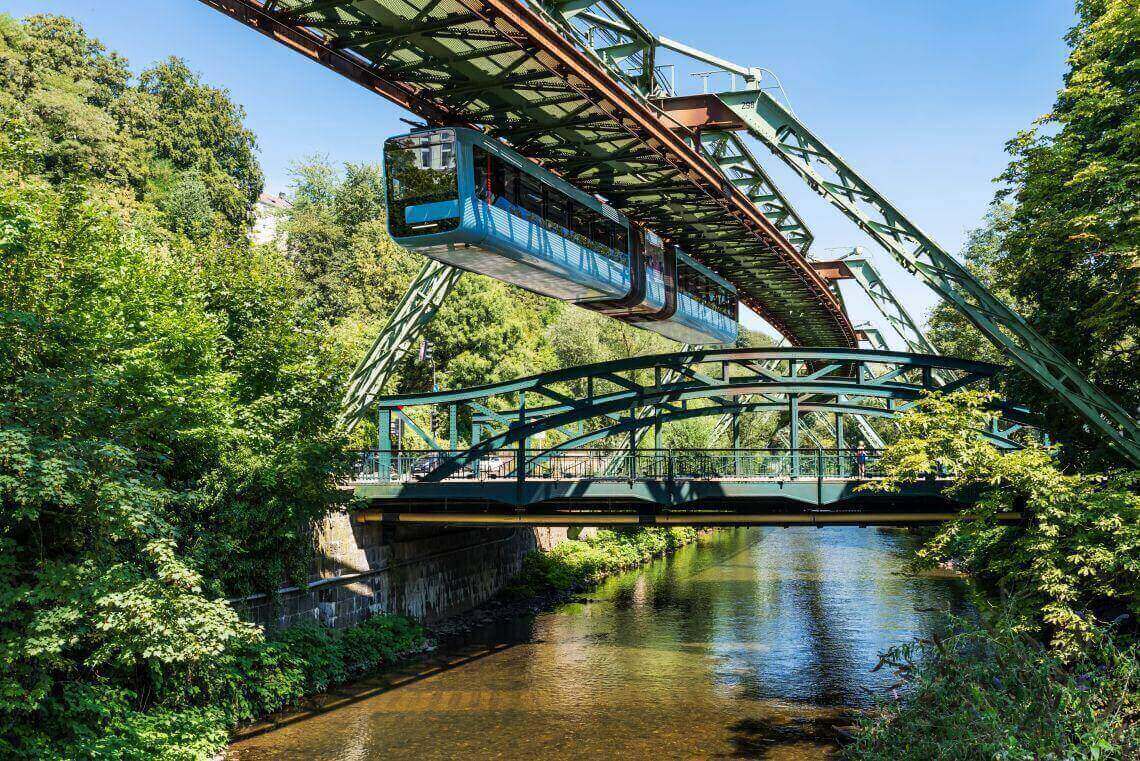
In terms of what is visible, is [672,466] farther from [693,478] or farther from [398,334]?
[398,334]

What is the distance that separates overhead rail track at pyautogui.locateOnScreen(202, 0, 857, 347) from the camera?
16.1 meters

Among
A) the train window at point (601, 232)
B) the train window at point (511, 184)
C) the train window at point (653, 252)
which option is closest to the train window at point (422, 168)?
the train window at point (511, 184)

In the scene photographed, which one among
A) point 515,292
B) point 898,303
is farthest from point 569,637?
point 515,292

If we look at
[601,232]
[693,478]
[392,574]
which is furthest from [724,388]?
[392,574]

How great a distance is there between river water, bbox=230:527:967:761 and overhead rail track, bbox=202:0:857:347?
1353 cm

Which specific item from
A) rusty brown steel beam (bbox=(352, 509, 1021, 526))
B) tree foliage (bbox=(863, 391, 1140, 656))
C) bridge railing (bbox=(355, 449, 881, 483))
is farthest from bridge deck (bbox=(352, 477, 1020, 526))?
tree foliage (bbox=(863, 391, 1140, 656))

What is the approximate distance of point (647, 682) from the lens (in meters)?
21.6

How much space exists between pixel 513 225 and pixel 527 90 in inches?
124

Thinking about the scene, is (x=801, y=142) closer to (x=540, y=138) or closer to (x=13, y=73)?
(x=540, y=138)

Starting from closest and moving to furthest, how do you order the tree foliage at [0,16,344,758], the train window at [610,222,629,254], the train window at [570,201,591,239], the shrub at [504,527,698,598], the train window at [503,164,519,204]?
1. the tree foliage at [0,16,344,758]
2. the train window at [503,164,519,204]
3. the train window at [570,201,591,239]
4. the train window at [610,222,629,254]
5. the shrub at [504,527,698,598]

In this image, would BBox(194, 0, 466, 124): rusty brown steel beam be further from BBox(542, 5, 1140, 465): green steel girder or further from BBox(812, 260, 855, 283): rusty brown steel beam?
BBox(812, 260, 855, 283): rusty brown steel beam

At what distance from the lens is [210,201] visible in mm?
60969

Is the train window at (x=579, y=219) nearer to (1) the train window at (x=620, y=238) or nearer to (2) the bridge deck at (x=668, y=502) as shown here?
(1) the train window at (x=620, y=238)

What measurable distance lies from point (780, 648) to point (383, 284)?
35.7m
